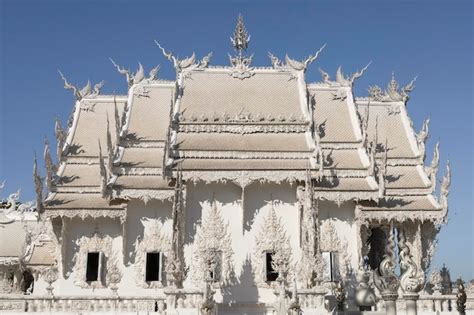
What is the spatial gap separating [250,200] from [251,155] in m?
1.46

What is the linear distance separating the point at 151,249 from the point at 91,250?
190cm

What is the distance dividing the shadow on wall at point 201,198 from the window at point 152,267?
1.15 meters

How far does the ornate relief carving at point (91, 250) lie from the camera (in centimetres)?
1852

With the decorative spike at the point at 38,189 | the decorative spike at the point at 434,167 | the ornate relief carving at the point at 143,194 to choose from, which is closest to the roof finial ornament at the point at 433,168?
the decorative spike at the point at 434,167

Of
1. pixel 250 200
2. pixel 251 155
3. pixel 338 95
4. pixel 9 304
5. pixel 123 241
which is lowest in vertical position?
pixel 9 304

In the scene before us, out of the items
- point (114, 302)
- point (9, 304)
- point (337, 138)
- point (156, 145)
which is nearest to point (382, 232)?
point (337, 138)

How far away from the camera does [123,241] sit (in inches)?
733

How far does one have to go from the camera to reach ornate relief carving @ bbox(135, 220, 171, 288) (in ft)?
60.8

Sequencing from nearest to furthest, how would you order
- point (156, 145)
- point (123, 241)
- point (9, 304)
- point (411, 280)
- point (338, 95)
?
point (411, 280) → point (9, 304) → point (123, 241) → point (156, 145) → point (338, 95)

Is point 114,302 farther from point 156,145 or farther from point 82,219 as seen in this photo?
point 156,145

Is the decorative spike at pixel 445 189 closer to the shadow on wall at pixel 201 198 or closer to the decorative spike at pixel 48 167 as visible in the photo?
the shadow on wall at pixel 201 198

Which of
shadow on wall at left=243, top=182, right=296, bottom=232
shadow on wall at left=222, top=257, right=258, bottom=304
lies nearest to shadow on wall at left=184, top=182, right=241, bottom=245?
shadow on wall at left=243, top=182, right=296, bottom=232

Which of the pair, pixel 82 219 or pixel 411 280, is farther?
pixel 82 219

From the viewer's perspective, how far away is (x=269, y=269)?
18.6m
